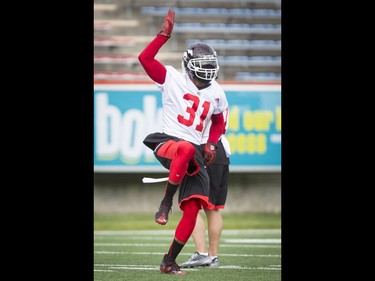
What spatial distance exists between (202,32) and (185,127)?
737cm

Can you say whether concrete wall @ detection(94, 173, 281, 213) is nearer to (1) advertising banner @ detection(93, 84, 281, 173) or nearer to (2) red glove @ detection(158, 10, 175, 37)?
(1) advertising banner @ detection(93, 84, 281, 173)

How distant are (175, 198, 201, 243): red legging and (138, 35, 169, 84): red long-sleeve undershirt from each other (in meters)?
0.80

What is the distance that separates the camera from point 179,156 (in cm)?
551

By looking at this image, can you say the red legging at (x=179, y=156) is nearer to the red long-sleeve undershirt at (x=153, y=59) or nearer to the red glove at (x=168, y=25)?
the red long-sleeve undershirt at (x=153, y=59)

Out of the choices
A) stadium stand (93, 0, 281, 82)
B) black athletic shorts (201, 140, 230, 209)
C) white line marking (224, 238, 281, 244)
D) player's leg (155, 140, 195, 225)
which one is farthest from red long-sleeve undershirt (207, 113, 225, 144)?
stadium stand (93, 0, 281, 82)

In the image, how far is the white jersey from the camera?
227 inches

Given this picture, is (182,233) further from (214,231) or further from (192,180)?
(214,231)

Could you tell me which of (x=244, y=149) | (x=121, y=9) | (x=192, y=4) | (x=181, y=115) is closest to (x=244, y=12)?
(x=192, y=4)

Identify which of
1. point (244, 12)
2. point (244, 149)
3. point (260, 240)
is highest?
point (244, 12)

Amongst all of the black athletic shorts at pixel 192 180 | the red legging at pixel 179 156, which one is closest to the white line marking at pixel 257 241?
the black athletic shorts at pixel 192 180

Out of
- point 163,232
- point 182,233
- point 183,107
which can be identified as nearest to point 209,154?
point 183,107
